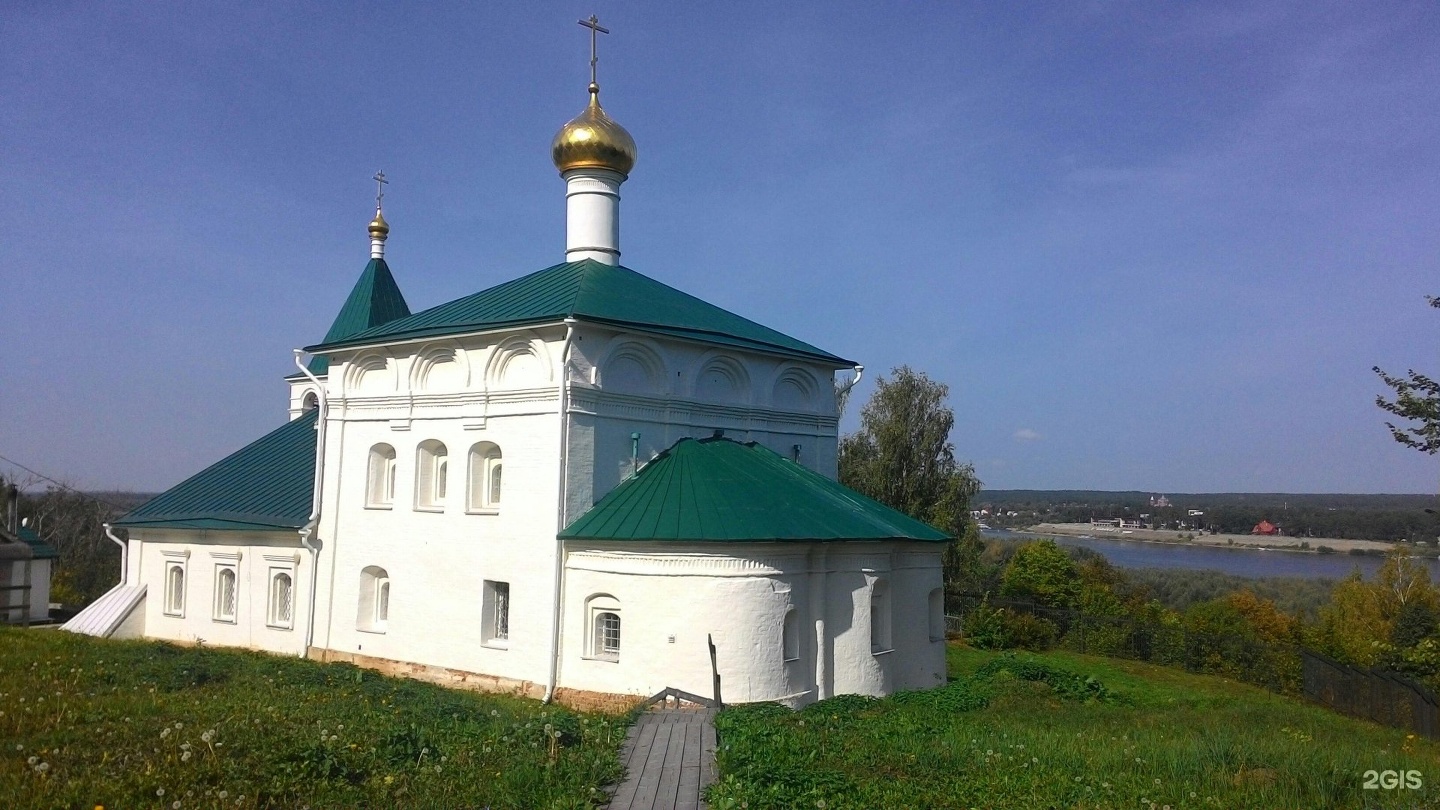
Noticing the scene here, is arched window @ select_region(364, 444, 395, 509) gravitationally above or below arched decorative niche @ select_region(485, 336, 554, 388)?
below

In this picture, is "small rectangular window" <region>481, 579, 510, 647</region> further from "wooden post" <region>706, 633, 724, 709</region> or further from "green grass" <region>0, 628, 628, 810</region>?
"green grass" <region>0, 628, 628, 810</region>

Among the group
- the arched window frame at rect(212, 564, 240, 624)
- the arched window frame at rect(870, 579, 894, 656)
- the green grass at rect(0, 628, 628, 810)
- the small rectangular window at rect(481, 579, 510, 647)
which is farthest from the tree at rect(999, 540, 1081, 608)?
the green grass at rect(0, 628, 628, 810)

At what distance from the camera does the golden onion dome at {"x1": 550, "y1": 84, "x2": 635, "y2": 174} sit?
1520 cm

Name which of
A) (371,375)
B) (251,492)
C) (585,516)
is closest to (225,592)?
(251,492)

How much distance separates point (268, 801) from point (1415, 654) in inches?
703

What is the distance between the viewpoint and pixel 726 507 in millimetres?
11273

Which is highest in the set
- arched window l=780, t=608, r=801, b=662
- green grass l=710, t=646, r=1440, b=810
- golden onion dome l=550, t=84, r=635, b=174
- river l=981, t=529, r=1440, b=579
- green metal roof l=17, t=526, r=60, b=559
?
golden onion dome l=550, t=84, r=635, b=174

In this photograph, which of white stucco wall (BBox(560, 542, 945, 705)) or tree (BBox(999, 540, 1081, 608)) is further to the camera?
tree (BBox(999, 540, 1081, 608))

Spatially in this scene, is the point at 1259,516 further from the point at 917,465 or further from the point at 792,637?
the point at 792,637

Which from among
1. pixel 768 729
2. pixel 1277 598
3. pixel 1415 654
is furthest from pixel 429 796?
pixel 1277 598

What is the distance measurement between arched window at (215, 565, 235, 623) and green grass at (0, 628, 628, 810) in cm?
741

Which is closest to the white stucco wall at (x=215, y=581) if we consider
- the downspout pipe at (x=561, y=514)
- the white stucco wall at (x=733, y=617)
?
the downspout pipe at (x=561, y=514)

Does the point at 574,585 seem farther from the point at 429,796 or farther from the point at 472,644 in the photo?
the point at 429,796

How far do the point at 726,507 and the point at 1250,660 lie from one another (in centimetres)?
1432
